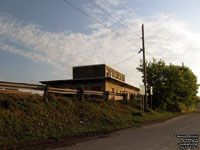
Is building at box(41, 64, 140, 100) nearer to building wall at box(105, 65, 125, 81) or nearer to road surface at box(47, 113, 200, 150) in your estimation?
building wall at box(105, 65, 125, 81)

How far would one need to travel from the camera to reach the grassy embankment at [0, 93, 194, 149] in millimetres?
9328

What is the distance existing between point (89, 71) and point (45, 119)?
1197 inches

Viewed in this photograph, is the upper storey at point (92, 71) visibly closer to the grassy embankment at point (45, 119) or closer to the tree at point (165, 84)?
the tree at point (165, 84)

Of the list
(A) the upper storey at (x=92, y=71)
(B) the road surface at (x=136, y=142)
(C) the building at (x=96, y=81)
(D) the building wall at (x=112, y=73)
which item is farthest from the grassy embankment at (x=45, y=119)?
(D) the building wall at (x=112, y=73)

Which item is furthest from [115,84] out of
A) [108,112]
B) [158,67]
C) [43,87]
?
[43,87]

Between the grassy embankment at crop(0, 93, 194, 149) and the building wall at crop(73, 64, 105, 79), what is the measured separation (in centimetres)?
2367

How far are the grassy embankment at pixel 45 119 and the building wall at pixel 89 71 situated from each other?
23.7 metres

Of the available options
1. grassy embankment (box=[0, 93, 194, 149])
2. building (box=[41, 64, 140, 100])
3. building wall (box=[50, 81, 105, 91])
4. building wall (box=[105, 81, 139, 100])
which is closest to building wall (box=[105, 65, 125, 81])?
building (box=[41, 64, 140, 100])

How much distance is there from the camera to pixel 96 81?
31812 millimetres

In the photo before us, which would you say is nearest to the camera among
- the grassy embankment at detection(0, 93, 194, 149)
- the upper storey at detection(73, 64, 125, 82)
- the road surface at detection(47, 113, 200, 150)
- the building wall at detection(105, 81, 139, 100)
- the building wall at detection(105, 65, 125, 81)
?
the road surface at detection(47, 113, 200, 150)

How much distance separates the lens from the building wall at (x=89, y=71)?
40.5 metres

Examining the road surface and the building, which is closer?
the road surface

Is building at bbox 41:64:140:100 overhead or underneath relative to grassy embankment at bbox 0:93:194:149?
overhead

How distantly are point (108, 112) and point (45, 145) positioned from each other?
976 cm
